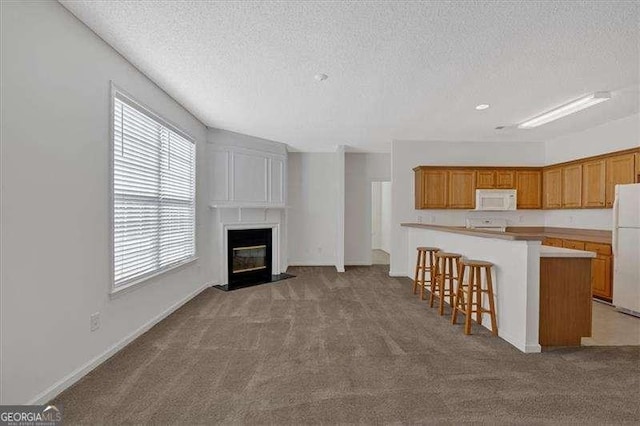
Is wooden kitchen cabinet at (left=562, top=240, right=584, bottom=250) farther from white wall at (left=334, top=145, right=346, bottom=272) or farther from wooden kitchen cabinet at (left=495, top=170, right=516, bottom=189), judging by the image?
white wall at (left=334, top=145, right=346, bottom=272)

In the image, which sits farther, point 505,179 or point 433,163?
point 433,163

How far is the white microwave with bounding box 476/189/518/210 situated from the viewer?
589 cm

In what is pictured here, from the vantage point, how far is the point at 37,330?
198cm

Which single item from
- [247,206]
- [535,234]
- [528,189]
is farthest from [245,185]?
[528,189]

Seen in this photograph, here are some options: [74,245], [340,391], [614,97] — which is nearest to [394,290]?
[340,391]

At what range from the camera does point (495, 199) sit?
5.91 metres

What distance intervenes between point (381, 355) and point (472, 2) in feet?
9.35

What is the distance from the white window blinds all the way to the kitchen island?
12.2 feet

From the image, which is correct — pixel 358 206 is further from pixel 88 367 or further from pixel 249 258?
pixel 88 367

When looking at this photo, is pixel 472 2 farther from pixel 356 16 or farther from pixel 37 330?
pixel 37 330

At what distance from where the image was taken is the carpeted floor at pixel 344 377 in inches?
77.1

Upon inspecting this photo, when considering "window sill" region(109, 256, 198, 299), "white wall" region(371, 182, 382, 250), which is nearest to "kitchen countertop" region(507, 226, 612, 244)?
"white wall" region(371, 182, 382, 250)

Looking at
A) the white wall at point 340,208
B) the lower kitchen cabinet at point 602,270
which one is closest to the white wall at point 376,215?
the white wall at point 340,208

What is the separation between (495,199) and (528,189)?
77cm
